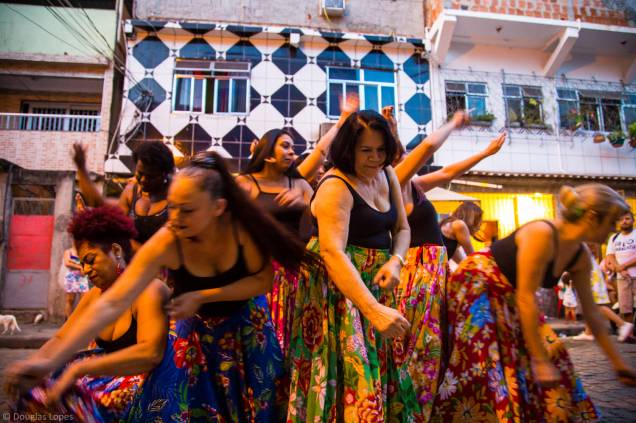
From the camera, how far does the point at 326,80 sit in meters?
12.3

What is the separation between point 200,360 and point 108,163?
→ 33.7 ft

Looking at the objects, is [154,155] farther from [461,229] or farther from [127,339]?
[461,229]

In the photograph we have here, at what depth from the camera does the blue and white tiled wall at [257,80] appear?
11656 mm

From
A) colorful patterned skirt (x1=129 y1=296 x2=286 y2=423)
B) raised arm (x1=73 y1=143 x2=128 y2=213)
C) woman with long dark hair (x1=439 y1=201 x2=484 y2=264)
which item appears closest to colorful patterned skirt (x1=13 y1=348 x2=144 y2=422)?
colorful patterned skirt (x1=129 y1=296 x2=286 y2=423)

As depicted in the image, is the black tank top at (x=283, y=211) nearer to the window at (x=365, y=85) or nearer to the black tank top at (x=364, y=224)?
the black tank top at (x=364, y=224)

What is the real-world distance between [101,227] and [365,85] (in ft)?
36.0

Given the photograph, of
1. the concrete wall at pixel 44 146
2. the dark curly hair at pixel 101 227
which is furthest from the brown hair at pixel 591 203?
the concrete wall at pixel 44 146

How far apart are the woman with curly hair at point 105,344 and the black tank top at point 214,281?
15 cm

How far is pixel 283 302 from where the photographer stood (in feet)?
9.19

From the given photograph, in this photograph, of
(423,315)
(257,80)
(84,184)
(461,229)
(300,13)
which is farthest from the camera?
(300,13)

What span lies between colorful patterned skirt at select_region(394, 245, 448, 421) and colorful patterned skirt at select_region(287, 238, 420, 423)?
169mm

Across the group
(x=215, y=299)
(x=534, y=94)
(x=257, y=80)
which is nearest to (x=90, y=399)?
(x=215, y=299)

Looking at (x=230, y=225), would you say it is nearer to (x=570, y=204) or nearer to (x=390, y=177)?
(x=390, y=177)

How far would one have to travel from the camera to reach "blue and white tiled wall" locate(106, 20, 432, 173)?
11656 millimetres
